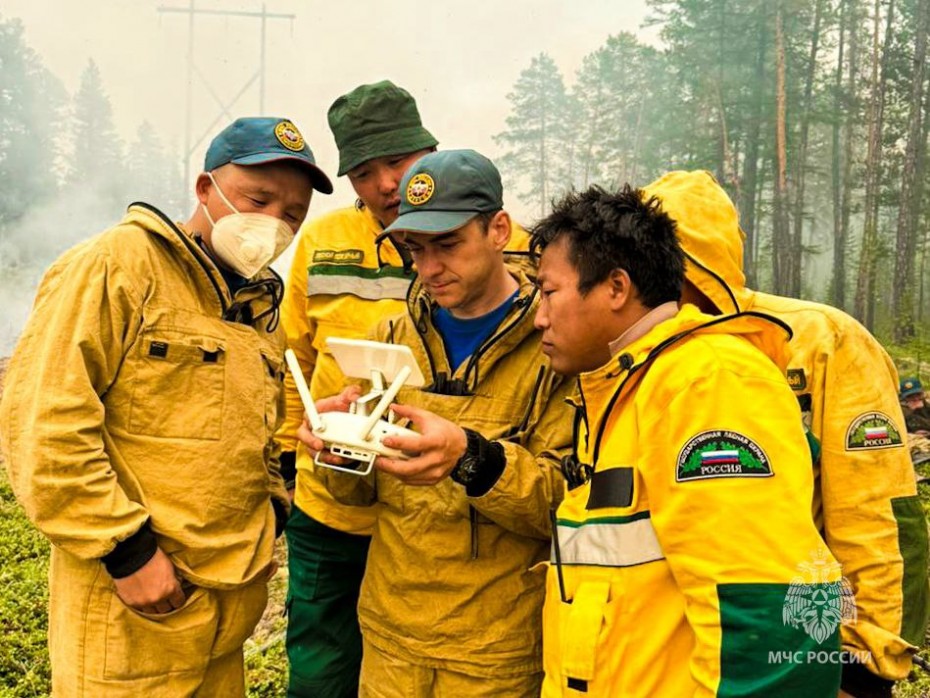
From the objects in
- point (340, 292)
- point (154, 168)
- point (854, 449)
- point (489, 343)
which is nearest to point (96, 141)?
point (154, 168)

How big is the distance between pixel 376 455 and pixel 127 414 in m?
0.83

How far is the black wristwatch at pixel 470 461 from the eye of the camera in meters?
1.80

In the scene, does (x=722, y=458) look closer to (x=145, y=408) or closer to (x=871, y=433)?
(x=871, y=433)

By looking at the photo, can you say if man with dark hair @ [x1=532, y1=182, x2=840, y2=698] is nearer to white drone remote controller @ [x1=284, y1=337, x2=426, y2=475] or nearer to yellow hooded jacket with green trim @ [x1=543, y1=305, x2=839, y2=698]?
yellow hooded jacket with green trim @ [x1=543, y1=305, x2=839, y2=698]

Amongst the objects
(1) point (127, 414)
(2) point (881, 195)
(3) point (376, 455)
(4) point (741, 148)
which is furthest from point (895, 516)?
(4) point (741, 148)

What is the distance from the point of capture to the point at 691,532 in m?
1.37

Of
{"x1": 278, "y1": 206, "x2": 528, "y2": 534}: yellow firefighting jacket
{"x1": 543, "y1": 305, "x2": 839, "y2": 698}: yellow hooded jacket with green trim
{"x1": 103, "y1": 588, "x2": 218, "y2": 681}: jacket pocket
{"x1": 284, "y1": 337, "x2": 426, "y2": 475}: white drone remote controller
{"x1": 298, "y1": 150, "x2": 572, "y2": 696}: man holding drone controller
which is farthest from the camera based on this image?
{"x1": 278, "y1": 206, "x2": 528, "y2": 534}: yellow firefighting jacket

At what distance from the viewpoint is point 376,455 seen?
1.66m

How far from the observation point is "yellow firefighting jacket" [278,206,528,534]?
2814mm

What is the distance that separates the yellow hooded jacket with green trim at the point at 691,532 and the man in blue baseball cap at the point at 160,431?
3.54 feet

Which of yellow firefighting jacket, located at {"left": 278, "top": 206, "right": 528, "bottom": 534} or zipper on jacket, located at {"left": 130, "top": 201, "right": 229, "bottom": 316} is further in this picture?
yellow firefighting jacket, located at {"left": 278, "top": 206, "right": 528, "bottom": 534}

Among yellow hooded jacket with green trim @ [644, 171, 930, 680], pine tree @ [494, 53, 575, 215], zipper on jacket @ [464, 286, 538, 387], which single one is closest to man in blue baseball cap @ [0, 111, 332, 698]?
zipper on jacket @ [464, 286, 538, 387]

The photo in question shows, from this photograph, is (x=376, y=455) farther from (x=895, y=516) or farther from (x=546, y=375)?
(x=895, y=516)

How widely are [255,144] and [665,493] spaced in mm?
1706
